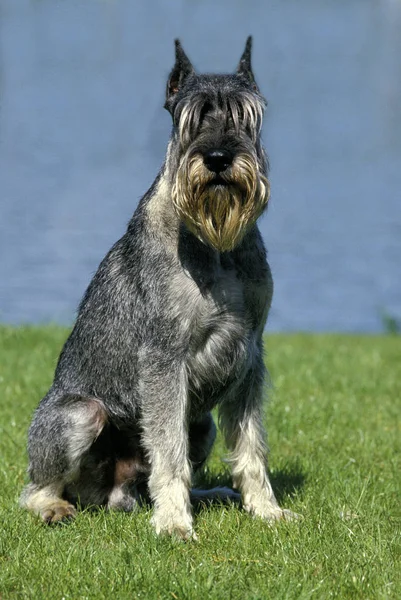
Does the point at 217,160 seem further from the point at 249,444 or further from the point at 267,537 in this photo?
the point at 267,537

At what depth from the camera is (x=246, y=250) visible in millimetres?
5547

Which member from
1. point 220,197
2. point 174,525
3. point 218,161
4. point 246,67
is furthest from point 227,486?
point 246,67

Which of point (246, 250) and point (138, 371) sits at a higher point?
point (246, 250)

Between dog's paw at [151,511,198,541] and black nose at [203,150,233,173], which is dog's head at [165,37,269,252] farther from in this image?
dog's paw at [151,511,198,541]

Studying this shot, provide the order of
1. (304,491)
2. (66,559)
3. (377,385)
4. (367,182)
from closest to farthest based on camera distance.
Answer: (66,559) < (304,491) < (377,385) < (367,182)

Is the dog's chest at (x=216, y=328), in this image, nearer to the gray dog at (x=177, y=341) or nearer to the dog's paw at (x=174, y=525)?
the gray dog at (x=177, y=341)

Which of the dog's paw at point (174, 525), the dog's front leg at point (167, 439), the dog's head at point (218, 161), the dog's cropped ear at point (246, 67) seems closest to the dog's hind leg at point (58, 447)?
the dog's front leg at point (167, 439)

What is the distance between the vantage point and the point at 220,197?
5125 mm

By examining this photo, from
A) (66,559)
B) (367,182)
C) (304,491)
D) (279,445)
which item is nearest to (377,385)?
(279,445)

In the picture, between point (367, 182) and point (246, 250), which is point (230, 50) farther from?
point (246, 250)

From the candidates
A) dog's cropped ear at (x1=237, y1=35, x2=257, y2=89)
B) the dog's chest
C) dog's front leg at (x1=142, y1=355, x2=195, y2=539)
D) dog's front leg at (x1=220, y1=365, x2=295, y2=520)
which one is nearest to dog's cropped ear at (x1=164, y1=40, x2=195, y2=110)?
dog's cropped ear at (x1=237, y1=35, x2=257, y2=89)

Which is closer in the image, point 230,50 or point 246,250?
point 246,250

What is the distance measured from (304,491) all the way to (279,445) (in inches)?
56.1

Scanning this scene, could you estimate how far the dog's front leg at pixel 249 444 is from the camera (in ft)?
19.3
